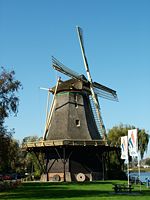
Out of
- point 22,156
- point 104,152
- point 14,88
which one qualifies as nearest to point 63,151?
point 104,152

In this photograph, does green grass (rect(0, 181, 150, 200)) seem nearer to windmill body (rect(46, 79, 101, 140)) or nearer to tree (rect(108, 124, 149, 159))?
windmill body (rect(46, 79, 101, 140))

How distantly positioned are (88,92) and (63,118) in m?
4.48

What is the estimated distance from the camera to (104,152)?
4319cm

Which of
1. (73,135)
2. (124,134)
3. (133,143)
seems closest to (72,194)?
(133,143)

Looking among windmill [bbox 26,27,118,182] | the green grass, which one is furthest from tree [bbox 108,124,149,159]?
the green grass

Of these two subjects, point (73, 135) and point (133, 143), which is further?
point (73, 135)

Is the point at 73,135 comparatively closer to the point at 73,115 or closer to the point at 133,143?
the point at 73,115

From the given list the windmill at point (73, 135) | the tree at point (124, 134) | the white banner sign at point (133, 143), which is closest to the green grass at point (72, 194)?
the white banner sign at point (133, 143)

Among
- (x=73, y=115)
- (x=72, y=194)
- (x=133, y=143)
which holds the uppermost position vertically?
(x=73, y=115)

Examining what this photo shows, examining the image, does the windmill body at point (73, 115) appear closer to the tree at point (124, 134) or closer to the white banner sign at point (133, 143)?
the tree at point (124, 134)

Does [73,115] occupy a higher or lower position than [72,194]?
higher

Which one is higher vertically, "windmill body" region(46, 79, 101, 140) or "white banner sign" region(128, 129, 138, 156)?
"windmill body" region(46, 79, 101, 140)

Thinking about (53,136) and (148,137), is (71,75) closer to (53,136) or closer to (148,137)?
(53,136)

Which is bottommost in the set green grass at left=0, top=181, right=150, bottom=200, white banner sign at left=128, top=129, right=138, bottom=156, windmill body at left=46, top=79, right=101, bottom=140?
green grass at left=0, top=181, right=150, bottom=200
